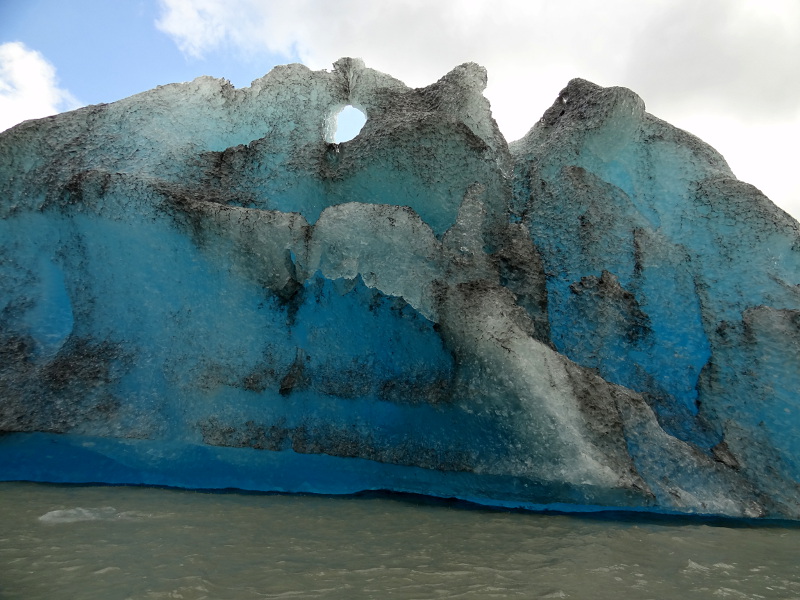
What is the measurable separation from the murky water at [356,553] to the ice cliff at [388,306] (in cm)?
35

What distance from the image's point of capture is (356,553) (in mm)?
1971

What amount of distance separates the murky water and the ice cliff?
1.15 ft

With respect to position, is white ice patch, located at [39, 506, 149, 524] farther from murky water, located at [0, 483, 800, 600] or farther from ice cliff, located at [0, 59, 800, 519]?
ice cliff, located at [0, 59, 800, 519]

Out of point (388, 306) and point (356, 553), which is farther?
point (388, 306)

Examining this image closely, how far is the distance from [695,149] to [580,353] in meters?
1.85

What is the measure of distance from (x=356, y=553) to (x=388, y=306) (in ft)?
5.16

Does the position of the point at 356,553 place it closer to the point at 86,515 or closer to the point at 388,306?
the point at 86,515

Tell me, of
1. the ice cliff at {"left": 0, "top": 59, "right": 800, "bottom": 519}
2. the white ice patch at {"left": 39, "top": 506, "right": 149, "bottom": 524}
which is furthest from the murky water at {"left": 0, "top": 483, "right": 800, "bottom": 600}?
the ice cliff at {"left": 0, "top": 59, "right": 800, "bottom": 519}

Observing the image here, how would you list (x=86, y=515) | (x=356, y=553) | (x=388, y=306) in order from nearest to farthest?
(x=356, y=553) → (x=86, y=515) → (x=388, y=306)

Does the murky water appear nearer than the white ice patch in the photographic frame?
Yes

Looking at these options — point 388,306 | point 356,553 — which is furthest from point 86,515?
point 388,306

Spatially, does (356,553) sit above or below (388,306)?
below

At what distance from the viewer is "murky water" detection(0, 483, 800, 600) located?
5.41 feet

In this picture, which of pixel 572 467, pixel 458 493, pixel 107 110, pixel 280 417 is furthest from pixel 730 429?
pixel 107 110
